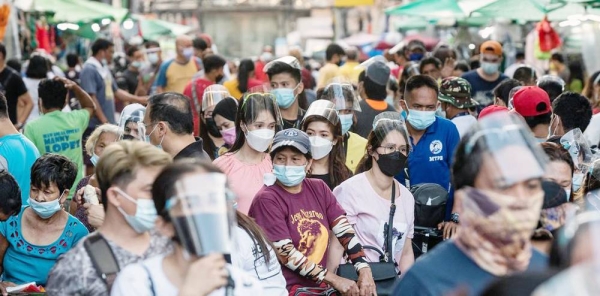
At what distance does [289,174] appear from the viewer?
19.8 ft

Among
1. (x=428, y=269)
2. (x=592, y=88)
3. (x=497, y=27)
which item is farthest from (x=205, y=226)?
(x=497, y=27)

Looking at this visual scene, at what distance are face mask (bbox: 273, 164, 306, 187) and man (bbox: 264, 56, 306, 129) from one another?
252 centimetres

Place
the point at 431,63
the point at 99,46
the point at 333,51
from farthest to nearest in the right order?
the point at 333,51, the point at 99,46, the point at 431,63

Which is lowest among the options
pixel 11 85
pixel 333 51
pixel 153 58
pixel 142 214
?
pixel 153 58

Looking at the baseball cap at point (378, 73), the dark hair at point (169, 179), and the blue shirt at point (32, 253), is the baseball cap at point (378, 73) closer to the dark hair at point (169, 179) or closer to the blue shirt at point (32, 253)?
the blue shirt at point (32, 253)

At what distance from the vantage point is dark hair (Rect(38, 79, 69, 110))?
30.8 feet

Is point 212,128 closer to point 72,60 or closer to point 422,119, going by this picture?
point 422,119

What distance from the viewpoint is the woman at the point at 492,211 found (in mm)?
3197

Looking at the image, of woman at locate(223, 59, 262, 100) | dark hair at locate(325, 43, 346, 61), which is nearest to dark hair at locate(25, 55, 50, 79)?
woman at locate(223, 59, 262, 100)

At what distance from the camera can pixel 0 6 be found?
13391 millimetres

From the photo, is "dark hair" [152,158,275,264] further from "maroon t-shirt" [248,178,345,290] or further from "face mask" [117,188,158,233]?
"maroon t-shirt" [248,178,345,290]

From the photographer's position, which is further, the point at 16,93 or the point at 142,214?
the point at 16,93

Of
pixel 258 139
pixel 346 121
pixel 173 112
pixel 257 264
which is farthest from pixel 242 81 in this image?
pixel 257 264

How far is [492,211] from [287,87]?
5.78m
